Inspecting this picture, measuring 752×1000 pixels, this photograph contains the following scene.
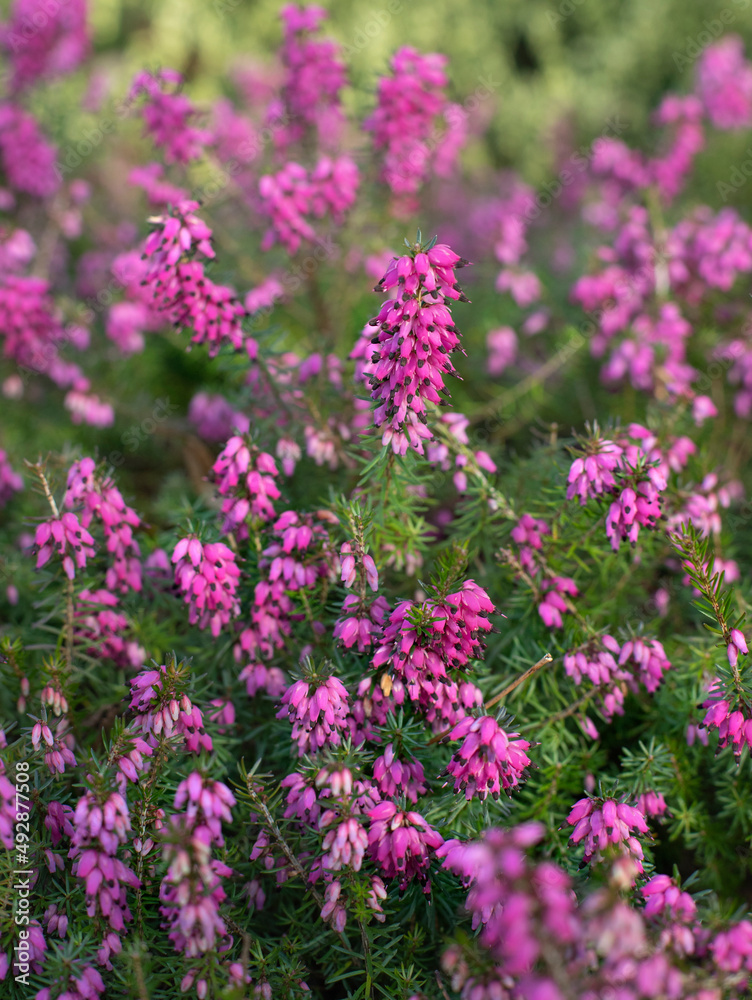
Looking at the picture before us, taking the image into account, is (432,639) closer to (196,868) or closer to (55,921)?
(196,868)

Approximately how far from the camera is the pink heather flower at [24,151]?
654 cm

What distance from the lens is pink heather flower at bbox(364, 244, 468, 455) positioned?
97.2 inches

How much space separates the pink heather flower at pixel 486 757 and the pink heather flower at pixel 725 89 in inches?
250

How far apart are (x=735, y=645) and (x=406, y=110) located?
370 cm

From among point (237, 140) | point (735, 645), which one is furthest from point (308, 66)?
point (735, 645)

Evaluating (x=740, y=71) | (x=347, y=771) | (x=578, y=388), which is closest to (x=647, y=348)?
(x=578, y=388)

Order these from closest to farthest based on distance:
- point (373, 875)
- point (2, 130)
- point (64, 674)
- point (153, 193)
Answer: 1. point (373, 875)
2. point (64, 674)
3. point (153, 193)
4. point (2, 130)

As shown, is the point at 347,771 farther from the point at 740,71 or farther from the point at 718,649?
the point at 740,71

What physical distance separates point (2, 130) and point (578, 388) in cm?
535

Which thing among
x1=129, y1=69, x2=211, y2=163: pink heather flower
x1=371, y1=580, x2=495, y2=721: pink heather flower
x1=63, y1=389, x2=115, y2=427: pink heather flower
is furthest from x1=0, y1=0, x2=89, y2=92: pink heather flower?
x1=371, y1=580, x2=495, y2=721: pink heather flower

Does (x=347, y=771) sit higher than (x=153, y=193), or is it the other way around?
(x=153, y=193)

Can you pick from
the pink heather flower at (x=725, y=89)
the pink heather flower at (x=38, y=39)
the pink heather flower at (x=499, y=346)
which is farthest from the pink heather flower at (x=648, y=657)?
the pink heather flower at (x=38, y=39)

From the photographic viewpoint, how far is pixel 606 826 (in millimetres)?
2318

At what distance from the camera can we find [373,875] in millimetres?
2467
